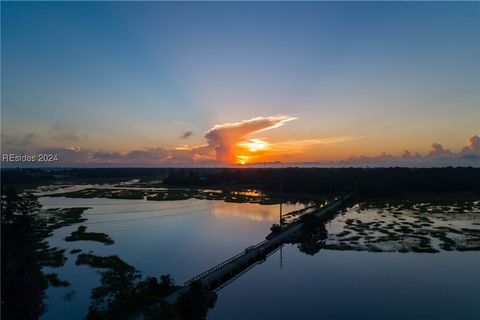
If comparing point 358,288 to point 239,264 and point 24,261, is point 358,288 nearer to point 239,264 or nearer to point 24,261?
point 239,264

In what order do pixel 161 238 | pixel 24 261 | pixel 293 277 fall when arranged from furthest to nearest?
pixel 161 238 < pixel 293 277 < pixel 24 261

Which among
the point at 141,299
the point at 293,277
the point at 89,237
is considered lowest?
the point at 293,277

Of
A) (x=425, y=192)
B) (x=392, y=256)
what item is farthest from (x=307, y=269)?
(x=425, y=192)

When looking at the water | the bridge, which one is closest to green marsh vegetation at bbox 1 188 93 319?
the bridge

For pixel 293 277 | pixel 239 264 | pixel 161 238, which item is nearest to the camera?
pixel 293 277

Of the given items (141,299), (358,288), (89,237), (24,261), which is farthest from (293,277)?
(89,237)

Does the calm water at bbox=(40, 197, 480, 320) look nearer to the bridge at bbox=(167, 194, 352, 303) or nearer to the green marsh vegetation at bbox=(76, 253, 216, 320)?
the bridge at bbox=(167, 194, 352, 303)

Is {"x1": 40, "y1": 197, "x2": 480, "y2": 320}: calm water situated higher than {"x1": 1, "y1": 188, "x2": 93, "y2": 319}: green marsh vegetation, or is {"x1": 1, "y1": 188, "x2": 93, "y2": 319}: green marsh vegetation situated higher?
{"x1": 1, "y1": 188, "x2": 93, "y2": 319}: green marsh vegetation
